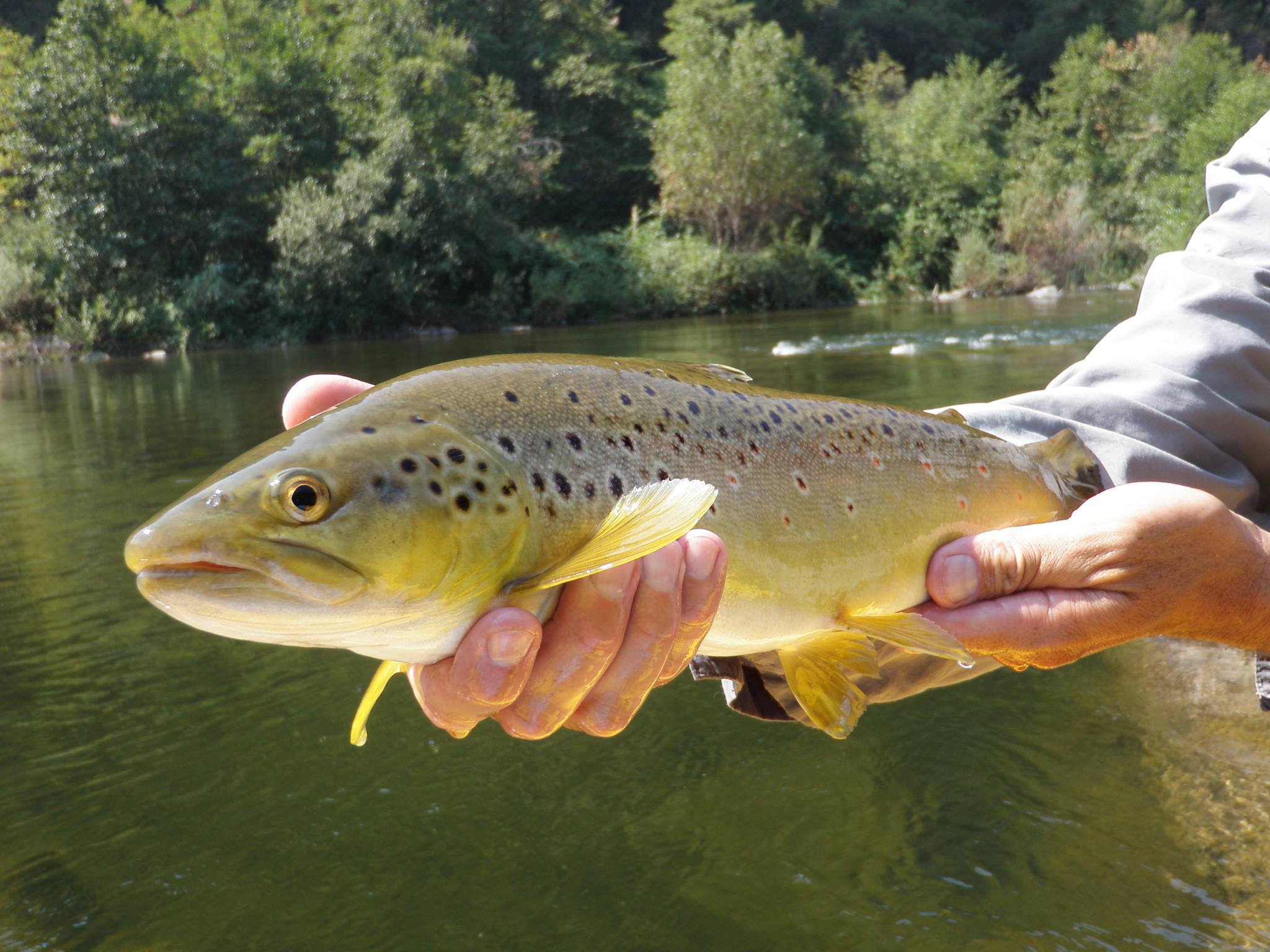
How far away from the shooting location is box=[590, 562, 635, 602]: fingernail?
1.86 m

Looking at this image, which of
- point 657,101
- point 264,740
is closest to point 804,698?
point 264,740

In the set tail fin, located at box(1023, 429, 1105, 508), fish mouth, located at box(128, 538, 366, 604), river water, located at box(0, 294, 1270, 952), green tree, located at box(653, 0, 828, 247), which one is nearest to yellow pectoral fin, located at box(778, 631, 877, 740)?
tail fin, located at box(1023, 429, 1105, 508)

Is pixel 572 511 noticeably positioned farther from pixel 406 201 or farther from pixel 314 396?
pixel 406 201

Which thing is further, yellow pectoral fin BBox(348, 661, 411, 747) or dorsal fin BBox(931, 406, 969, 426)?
dorsal fin BBox(931, 406, 969, 426)

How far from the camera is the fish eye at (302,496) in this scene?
5.23 feet

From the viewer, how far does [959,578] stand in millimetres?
2301

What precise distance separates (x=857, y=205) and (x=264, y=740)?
1713 inches

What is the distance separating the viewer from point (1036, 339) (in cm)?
1992

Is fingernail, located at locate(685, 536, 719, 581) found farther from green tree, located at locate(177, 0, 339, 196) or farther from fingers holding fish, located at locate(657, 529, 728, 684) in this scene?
green tree, located at locate(177, 0, 339, 196)

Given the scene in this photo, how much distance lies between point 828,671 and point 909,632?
23 cm

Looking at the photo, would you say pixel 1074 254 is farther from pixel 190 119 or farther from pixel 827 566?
pixel 827 566

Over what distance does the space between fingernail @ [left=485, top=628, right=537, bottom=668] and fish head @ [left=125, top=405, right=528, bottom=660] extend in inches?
2.5

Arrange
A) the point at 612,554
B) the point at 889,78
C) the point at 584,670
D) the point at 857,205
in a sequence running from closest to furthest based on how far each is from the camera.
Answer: the point at 612,554, the point at 584,670, the point at 857,205, the point at 889,78

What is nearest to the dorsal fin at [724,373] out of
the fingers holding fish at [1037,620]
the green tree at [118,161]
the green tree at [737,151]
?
the fingers holding fish at [1037,620]
